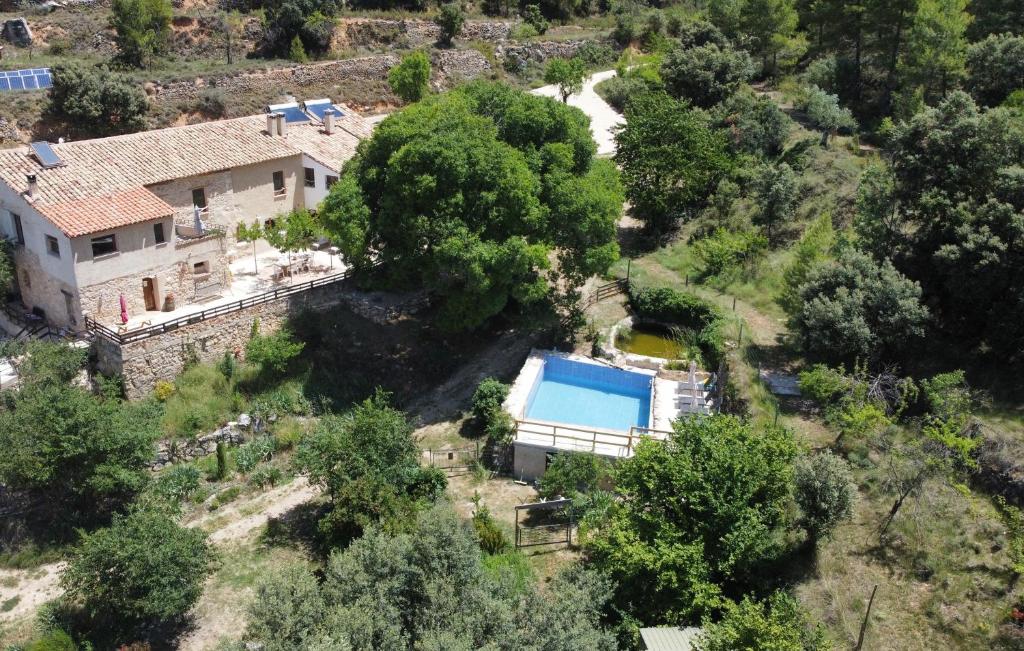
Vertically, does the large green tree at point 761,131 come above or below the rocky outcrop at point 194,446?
above

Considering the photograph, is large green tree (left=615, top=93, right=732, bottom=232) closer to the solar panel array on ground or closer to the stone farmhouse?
the stone farmhouse

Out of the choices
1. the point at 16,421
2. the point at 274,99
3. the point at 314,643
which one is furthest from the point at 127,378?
the point at 274,99

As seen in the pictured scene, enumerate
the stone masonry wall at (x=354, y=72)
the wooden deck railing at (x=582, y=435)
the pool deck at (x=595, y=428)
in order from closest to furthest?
the wooden deck railing at (x=582, y=435)
the pool deck at (x=595, y=428)
the stone masonry wall at (x=354, y=72)

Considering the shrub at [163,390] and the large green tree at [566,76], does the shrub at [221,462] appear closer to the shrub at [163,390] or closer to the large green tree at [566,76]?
the shrub at [163,390]

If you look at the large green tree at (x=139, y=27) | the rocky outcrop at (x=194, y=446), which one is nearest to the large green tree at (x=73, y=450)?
the rocky outcrop at (x=194, y=446)

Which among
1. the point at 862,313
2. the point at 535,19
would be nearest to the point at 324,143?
the point at 862,313

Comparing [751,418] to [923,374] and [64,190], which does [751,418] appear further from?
[64,190]

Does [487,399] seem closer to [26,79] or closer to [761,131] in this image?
[761,131]
